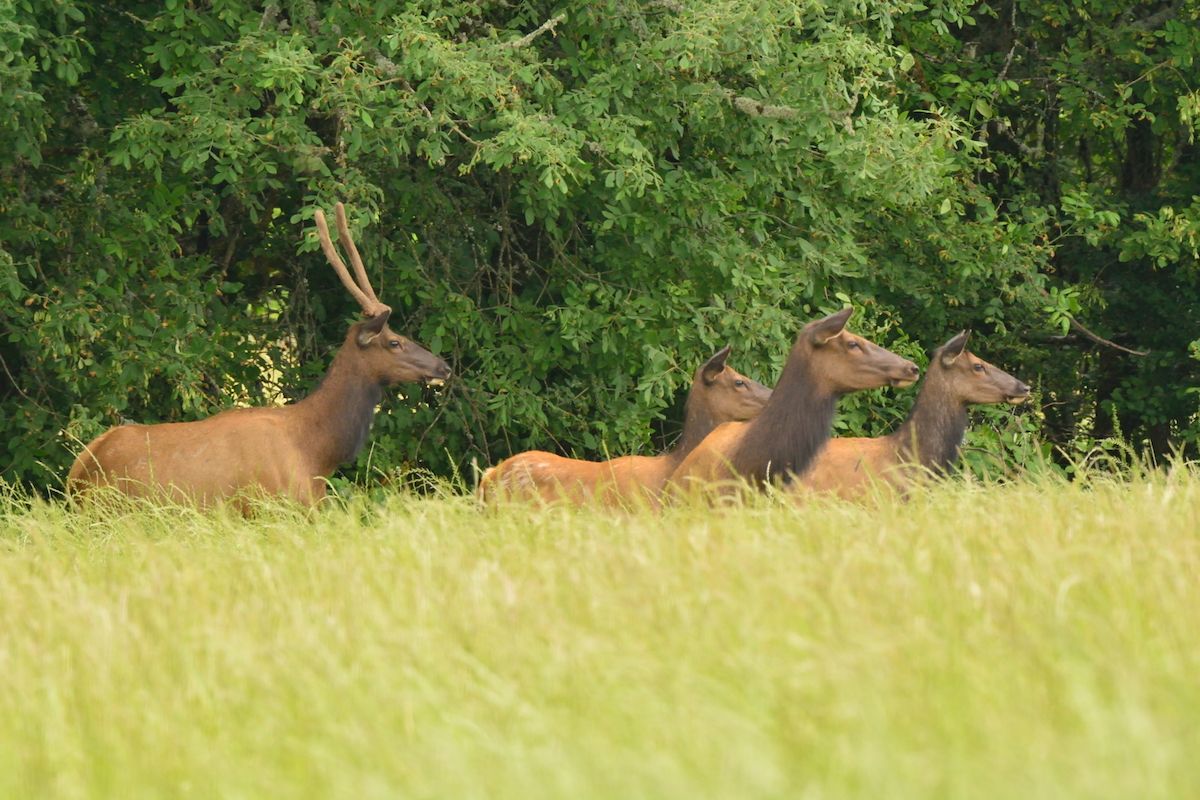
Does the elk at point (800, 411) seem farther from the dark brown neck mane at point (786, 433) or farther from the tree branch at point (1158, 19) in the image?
the tree branch at point (1158, 19)

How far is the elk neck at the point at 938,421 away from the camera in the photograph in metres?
9.37

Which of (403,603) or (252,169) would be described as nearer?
(403,603)

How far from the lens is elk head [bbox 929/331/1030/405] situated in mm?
9570

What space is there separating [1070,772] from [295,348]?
9264mm

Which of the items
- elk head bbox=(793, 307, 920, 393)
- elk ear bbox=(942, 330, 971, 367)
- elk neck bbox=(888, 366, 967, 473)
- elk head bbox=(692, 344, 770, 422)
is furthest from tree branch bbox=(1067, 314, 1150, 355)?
elk head bbox=(793, 307, 920, 393)

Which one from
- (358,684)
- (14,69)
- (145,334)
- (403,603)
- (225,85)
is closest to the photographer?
(358,684)

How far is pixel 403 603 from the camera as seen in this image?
15.1 feet

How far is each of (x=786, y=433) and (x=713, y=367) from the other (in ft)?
4.34

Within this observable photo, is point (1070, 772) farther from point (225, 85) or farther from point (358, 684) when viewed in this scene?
point (225, 85)

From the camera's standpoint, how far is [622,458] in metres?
9.16

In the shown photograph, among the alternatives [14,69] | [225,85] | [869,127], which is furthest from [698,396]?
[14,69]

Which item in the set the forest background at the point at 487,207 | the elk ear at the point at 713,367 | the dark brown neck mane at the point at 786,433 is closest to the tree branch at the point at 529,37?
the forest background at the point at 487,207

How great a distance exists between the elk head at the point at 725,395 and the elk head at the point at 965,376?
974 millimetres

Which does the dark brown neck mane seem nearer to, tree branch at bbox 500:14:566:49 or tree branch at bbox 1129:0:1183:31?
tree branch at bbox 500:14:566:49
